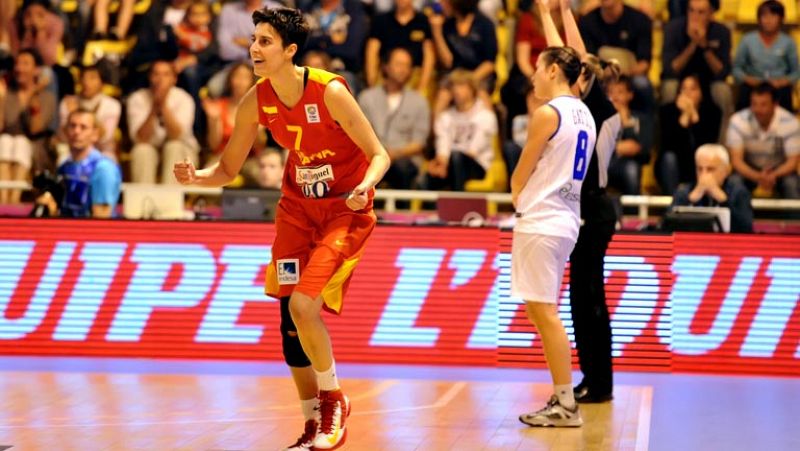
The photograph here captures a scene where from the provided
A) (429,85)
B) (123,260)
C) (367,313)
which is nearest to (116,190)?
(123,260)

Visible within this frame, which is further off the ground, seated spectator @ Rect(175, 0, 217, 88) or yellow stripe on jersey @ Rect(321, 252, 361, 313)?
seated spectator @ Rect(175, 0, 217, 88)

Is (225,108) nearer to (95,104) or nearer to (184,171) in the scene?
(95,104)

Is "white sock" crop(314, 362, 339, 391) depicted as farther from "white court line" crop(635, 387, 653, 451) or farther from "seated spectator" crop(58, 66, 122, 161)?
"seated spectator" crop(58, 66, 122, 161)

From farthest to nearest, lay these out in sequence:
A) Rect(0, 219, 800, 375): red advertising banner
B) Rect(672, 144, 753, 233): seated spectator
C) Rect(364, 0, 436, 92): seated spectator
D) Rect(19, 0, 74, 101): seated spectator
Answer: Rect(19, 0, 74, 101): seated spectator → Rect(364, 0, 436, 92): seated spectator → Rect(672, 144, 753, 233): seated spectator → Rect(0, 219, 800, 375): red advertising banner

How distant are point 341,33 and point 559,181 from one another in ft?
22.8

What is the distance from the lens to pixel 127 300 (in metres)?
10.0

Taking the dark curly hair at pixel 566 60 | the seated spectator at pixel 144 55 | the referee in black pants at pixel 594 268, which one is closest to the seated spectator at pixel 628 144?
the referee in black pants at pixel 594 268

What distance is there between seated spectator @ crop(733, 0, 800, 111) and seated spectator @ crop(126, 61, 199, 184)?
5.62 metres

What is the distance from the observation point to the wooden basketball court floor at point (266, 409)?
688 cm

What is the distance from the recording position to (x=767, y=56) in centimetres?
1348

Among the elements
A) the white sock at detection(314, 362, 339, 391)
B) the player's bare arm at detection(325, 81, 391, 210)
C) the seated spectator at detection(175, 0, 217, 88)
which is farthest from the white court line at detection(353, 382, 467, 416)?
the seated spectator at detection(175, 0, 217, 88)

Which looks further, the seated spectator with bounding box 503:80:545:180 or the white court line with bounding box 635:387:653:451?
the seated spectator with bounding box 503:80:545:180

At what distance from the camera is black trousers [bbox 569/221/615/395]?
27.0 feet

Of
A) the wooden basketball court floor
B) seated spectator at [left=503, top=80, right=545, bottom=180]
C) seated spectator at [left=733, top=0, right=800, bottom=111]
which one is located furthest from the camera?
seated spectator at [left=733, top=0, right=800, bottom=111]
